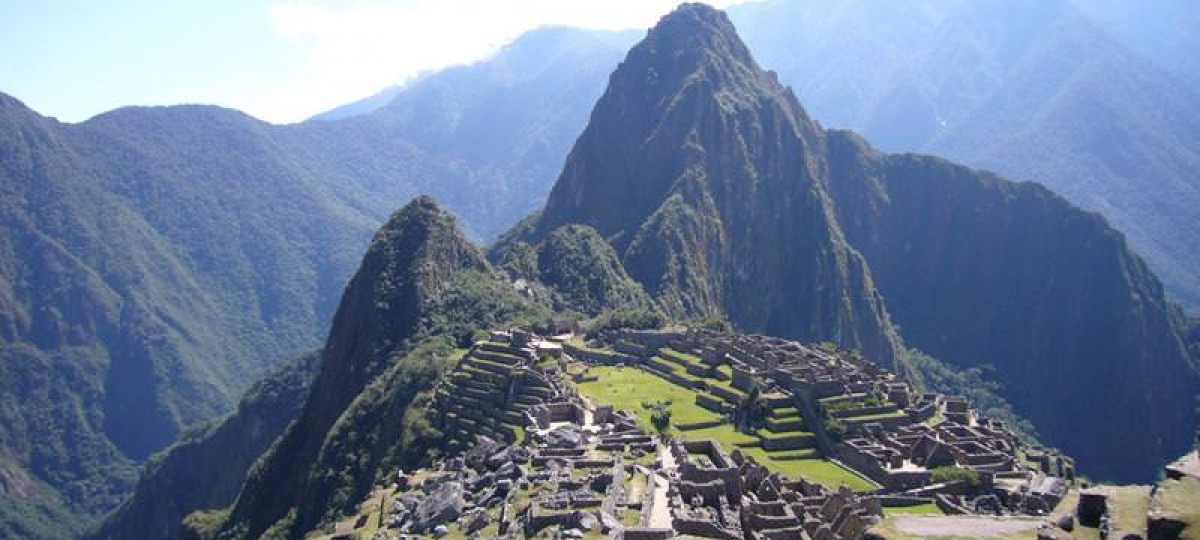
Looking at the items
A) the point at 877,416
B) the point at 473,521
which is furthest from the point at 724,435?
the point at 473,521

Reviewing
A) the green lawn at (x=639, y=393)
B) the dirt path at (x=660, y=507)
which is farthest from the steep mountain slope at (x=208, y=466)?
the dirt path at (x=660, y=507)

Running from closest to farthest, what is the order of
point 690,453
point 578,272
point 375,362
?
point 690,453 → point 375,362 → point 578,272

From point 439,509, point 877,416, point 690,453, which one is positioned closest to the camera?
point 439,509

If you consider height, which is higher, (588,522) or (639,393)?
(639,393)

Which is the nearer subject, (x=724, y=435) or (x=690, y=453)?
(x=690, y=453)

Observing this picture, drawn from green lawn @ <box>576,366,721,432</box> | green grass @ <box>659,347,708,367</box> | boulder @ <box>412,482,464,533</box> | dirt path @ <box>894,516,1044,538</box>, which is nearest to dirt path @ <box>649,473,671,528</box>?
boulder @ <box>412,482,464,533</box>

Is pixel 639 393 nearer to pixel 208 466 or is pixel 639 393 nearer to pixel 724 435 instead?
pixel 724 435

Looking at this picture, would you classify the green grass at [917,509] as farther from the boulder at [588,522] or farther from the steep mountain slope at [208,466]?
the steep mountain slope at [208,466]
